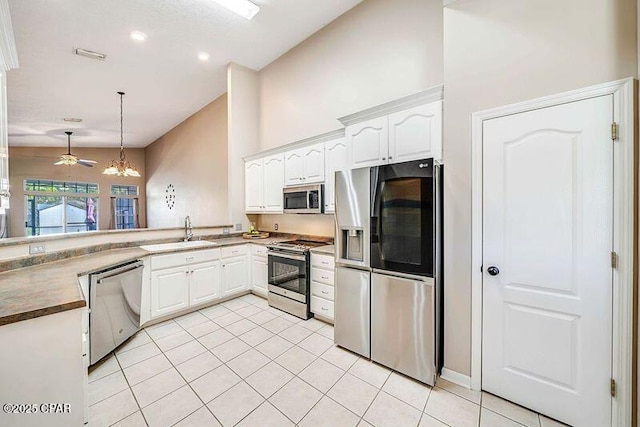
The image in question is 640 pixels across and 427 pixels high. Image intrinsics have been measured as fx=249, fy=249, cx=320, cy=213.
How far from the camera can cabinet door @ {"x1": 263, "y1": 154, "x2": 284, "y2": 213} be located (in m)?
3.94

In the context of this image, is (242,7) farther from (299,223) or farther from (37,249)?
(37,249)

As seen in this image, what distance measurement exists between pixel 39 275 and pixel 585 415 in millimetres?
3853

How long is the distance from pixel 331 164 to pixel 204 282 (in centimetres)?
233

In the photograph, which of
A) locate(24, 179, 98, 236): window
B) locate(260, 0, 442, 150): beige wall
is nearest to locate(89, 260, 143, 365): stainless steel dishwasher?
locate(260, 0, 442, 150): beige wall

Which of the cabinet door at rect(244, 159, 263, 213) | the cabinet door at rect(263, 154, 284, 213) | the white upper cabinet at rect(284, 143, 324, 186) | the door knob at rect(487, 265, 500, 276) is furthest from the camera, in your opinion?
the cabinet door at rect(244, 159, 263, 213)

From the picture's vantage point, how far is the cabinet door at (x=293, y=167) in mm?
3612

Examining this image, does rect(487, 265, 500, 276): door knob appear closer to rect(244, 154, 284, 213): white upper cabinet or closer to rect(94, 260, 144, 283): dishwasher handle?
rect(244, 154, 284, 213): white upper cabinet

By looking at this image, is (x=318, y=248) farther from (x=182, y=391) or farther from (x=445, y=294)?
(x=182, y=391)

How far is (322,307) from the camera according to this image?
9.82 feet

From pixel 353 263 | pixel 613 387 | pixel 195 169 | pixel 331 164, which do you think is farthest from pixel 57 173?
pixel 613 387

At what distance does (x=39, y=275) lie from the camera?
1874 millimetres

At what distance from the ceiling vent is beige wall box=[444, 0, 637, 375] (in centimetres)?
465

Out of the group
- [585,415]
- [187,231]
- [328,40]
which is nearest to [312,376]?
[585,415]

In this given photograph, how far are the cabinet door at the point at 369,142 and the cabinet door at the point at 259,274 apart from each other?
205 centimetres
